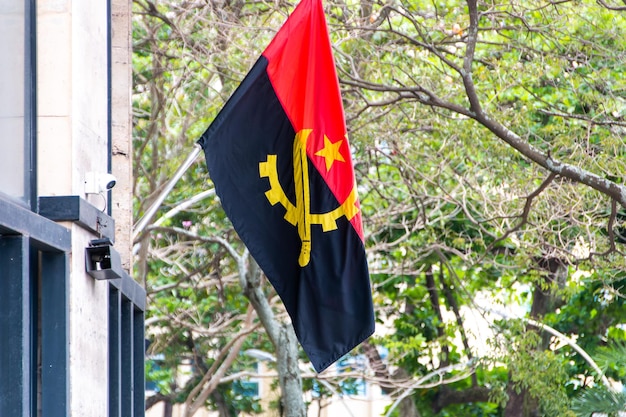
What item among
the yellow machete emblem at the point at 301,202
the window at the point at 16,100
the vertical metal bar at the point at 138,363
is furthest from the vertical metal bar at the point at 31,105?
the vertical metal bar at the point at 138,363

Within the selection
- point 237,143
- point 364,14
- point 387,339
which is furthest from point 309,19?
point 387,339

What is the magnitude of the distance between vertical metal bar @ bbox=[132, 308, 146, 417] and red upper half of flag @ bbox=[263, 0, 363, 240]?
9.74 feet

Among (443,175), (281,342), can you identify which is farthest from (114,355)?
(443,175)

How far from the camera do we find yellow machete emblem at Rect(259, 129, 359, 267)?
6.98 m

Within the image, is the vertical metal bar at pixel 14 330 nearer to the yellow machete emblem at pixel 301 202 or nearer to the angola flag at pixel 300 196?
the angola flag at pixel 300 196

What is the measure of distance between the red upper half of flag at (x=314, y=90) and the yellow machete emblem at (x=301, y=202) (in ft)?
0.19

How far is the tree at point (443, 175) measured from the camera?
1328 cm

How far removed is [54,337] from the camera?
6211mm

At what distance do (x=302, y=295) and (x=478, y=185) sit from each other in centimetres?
918

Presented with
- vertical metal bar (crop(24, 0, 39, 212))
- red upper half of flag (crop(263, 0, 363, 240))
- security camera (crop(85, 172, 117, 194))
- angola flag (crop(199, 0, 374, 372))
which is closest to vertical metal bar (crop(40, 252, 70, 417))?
vertical metal bar (crop(24, 0, 39, 212))

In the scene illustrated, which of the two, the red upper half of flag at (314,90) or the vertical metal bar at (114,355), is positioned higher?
the red upper half of flag at (314,90)

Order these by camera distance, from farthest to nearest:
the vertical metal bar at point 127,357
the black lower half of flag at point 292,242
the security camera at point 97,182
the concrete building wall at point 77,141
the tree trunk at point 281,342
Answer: the tree trunk at point 281,342 → the vertical metal bar at point 127,357 → the black lower half of flag at point 292,242 → the security camera at point 97,182 → the concrete building wall at point 77,141

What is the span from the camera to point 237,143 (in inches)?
278

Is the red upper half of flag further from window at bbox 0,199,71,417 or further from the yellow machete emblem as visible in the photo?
window at bbox 0,199,71,417
